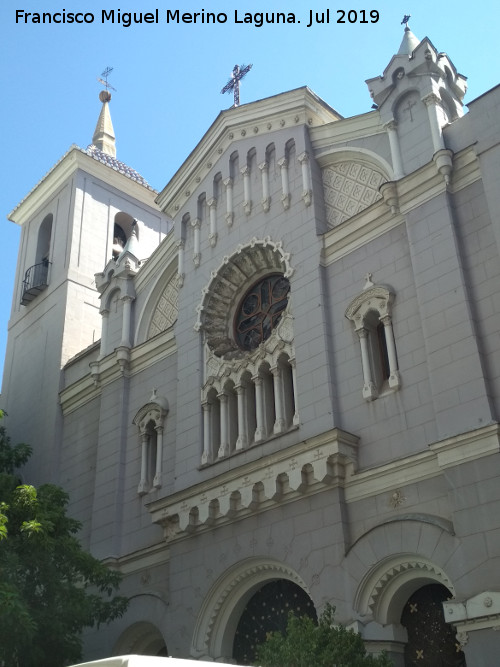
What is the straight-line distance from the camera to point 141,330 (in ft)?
74.0

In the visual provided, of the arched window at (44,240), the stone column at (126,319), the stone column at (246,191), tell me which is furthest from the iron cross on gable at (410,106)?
the arched window at (44,240)

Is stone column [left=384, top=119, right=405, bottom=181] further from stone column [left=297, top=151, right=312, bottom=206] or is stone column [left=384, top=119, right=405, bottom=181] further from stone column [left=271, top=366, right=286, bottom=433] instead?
stone column [left=271, top=366, right=286, bottom=433]

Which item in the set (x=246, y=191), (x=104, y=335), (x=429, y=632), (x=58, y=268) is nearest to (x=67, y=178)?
(x=58, y=268)

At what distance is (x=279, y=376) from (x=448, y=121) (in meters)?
6.33

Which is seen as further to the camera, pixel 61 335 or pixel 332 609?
pixel 61 335

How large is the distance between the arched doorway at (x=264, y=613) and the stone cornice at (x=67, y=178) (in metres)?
18.2

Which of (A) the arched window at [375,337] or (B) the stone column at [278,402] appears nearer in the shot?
(A) the arched window at [375,337]

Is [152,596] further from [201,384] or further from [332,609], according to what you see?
[332,609]

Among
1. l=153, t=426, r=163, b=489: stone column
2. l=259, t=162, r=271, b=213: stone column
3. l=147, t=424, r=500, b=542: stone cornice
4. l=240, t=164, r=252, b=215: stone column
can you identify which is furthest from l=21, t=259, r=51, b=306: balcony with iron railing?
l=147, t=424, r=500, b=542: stone cornice

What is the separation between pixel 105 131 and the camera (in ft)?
119

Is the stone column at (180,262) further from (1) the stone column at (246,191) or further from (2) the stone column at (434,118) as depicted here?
(2) the stone column at (434,118)

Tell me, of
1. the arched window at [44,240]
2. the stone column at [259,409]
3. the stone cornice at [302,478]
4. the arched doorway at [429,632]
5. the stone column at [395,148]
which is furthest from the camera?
the arched window at [44,240]

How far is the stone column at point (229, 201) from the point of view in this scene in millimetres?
20359

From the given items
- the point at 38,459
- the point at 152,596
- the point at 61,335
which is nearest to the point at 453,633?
the point at 152,596
